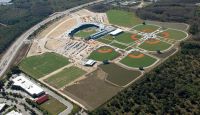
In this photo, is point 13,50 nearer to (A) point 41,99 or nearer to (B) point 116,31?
(A) point 41,99

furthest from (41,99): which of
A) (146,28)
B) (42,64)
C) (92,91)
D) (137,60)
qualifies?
(146,28)

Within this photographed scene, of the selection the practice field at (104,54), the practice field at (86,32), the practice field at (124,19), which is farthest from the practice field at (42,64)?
the practice field at (124,19)

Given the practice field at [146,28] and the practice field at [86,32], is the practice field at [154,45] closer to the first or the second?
the practice field at [146,28]

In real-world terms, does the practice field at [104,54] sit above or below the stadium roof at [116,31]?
below

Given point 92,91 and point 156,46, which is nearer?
point 92,91

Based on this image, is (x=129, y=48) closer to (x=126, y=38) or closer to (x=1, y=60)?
(x=126, y=38)

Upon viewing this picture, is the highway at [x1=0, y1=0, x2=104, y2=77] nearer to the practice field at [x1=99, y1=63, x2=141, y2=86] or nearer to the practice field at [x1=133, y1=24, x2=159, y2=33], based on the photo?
the practice field at [x1=99, y1=63, x2=141, y2=86]

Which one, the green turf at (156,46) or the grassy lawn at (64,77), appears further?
the green turf at (156,46)
